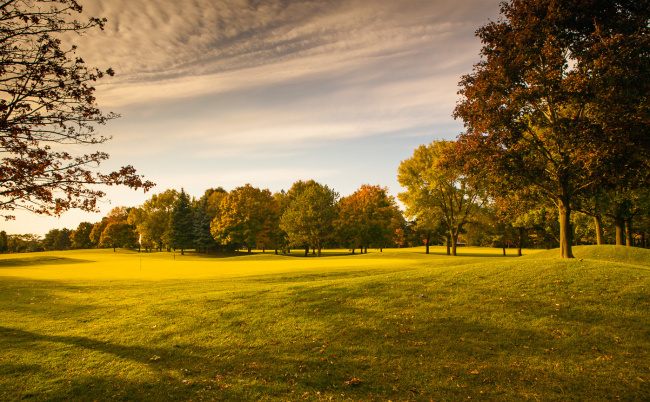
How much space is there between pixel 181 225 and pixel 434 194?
5157cm

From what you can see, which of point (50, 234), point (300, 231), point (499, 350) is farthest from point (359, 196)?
point (50, 234)

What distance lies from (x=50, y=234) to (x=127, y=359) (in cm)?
14823

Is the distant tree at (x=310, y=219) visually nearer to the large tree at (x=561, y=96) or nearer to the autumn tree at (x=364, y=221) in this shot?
the autumn tree at (x=364, y=221)

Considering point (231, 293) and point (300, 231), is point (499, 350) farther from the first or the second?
point (300, 231)

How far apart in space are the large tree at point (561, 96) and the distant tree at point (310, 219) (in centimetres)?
3754

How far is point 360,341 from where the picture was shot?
9305 mm

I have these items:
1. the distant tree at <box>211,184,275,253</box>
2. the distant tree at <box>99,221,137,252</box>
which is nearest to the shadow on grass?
the distant tree at <box>211,184,275,253</box>

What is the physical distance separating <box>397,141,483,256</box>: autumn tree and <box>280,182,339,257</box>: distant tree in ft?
50.8

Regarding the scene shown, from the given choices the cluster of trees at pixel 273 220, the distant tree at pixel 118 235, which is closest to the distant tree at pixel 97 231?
the distant tree at pixel 118 235

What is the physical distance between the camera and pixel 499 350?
8523mm

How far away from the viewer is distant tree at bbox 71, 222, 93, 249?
10075 centimetres

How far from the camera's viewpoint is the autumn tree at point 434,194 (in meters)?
45.0

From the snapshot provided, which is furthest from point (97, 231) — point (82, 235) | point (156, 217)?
point (156, 217)

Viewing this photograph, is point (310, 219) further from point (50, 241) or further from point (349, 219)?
point (50, 241)
